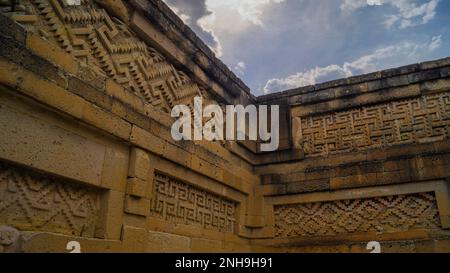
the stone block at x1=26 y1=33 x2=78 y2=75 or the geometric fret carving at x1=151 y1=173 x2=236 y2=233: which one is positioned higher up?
the stone block at x1=26 y1=33 x2=78 y2=75

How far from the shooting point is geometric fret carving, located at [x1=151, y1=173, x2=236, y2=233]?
4418 mm

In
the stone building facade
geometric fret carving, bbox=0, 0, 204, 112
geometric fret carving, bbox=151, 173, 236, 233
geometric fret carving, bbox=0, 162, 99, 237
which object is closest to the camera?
geometric fret carving, bbox=0, 162, 99, 237

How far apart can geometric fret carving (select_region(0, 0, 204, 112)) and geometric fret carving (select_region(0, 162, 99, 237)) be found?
121cm

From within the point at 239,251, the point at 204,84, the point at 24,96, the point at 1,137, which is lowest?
the point at 239,251

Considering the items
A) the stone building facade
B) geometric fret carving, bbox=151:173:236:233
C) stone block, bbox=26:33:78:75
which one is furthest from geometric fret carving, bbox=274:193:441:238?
stone block, bbox=26:33:78:75

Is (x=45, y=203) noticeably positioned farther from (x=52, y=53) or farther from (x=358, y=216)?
(x=358, y=216)

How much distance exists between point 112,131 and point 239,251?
2.94 metres

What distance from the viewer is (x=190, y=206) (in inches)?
192

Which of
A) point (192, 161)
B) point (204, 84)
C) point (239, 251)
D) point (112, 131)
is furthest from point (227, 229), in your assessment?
point (112, 131)

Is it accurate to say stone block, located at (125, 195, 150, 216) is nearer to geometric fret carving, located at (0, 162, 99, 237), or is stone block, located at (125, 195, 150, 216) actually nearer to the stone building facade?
the stone building facade

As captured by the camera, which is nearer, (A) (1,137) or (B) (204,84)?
(A) (1,137)

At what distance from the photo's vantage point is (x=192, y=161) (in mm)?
4891

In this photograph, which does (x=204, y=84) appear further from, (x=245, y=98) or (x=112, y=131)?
(x=112, y=131)

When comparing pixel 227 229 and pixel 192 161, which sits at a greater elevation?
pixel 192 161
